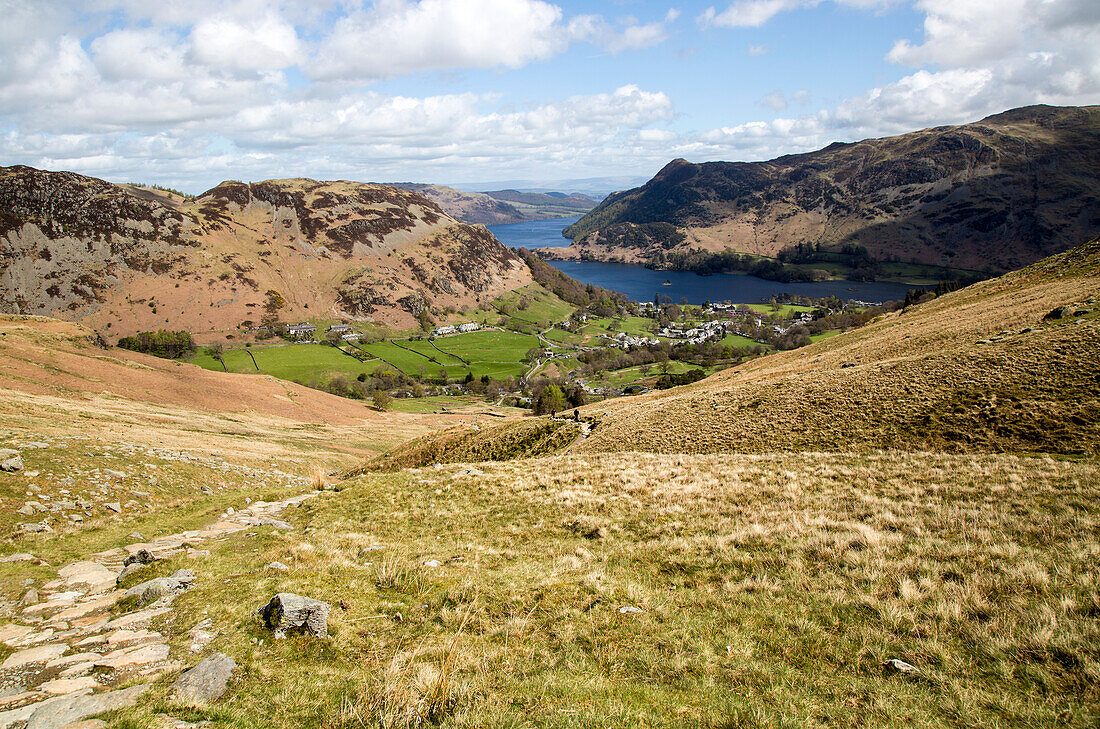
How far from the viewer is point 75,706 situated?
6023 millimetres

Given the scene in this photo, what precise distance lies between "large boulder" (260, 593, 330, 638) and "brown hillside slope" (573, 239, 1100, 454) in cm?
2033

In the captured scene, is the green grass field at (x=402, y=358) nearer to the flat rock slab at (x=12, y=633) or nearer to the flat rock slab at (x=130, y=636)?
the flat rock slab at (x=12, y=633)

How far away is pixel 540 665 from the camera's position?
766 cm

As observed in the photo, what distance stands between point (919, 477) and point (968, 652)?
10608 millimetres

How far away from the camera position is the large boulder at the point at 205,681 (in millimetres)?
6547

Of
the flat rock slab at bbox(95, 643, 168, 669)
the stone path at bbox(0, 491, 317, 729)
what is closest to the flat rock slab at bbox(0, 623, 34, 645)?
the stone path at bbox(0, 491, 317, 729)

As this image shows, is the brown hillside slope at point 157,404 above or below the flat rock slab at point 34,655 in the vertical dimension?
below

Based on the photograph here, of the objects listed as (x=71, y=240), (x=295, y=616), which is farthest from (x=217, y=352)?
(x=295, y=616)

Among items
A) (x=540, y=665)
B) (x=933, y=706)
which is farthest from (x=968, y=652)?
(x=540, y=665)

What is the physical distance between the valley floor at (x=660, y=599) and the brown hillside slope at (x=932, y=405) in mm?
3723

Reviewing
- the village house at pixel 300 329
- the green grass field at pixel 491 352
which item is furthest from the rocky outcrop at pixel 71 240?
the green grass field at pixel 491 352

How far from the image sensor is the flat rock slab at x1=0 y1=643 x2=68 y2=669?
6938 mm

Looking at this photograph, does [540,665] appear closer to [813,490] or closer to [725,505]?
[725,505]

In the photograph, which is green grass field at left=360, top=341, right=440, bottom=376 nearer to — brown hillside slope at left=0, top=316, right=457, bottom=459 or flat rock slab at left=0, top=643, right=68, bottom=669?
brown hillside slope at left=0, top=316, right=457, bottom=459
